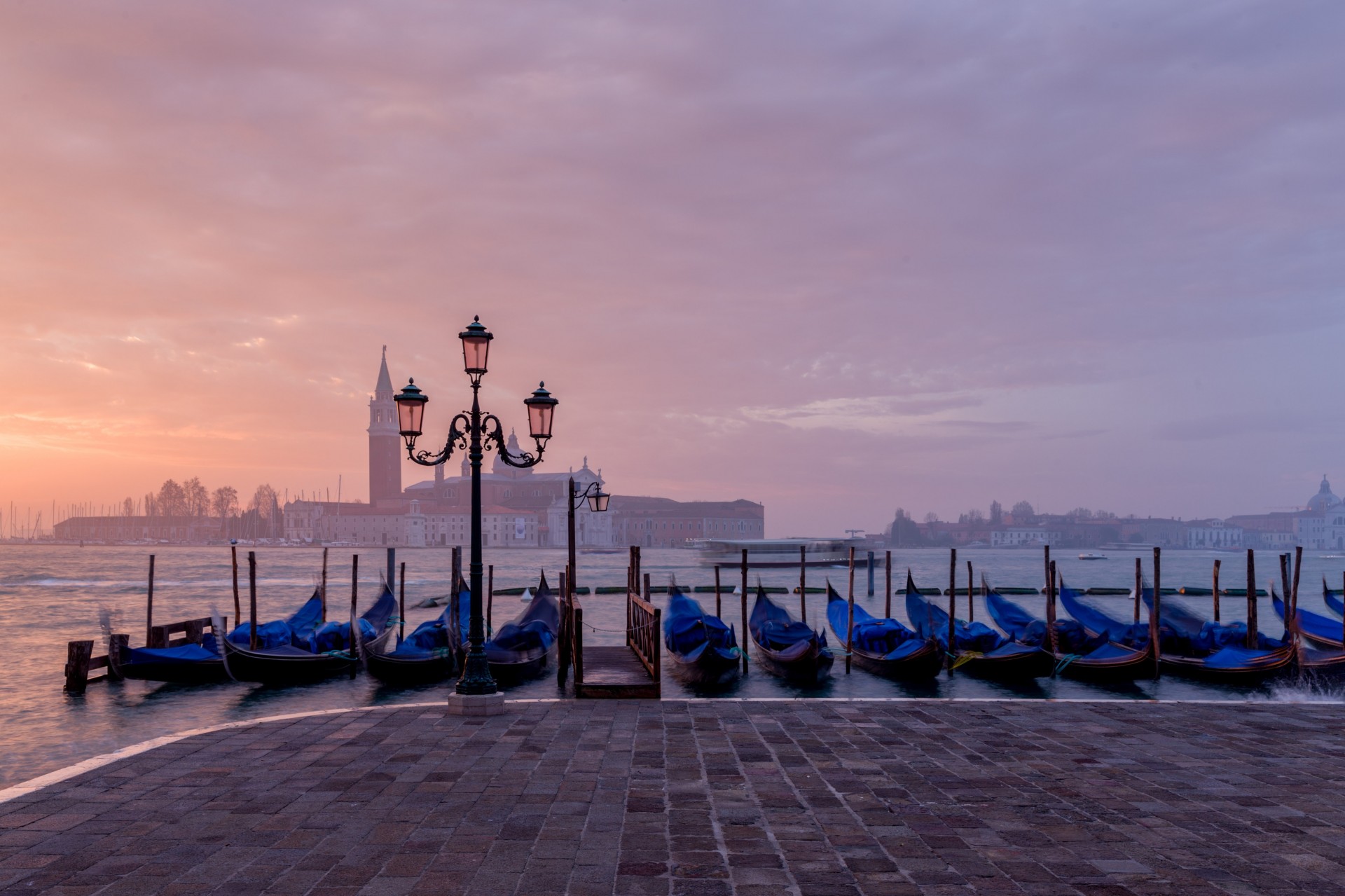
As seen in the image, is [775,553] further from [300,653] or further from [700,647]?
[300,653]

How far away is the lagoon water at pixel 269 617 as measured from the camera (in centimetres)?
1328

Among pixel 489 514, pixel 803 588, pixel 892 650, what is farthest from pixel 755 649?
pixel 489 514

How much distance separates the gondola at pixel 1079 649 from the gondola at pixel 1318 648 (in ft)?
7.59

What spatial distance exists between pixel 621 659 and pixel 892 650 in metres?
6.24

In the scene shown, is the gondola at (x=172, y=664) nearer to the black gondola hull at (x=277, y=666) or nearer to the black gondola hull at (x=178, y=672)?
the black gondola hull at (x=178, y=672)

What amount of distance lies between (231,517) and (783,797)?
163m

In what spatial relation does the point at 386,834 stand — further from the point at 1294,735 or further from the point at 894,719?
the point at 1294,735

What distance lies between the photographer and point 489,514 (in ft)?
425

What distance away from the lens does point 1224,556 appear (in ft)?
472

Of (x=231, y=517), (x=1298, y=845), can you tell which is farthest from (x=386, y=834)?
(x=231, y=517)

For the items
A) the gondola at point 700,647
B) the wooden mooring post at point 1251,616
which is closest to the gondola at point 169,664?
the gondola at point 700,647

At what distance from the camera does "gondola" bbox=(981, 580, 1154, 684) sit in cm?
1567

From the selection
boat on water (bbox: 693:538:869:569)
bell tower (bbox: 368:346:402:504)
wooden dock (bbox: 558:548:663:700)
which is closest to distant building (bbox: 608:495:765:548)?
bell tower (bbox: 368:346:402:504)

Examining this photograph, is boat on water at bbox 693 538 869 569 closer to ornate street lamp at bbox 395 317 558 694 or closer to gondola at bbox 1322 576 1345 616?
gondola at bbox 1322 576 1345 616
